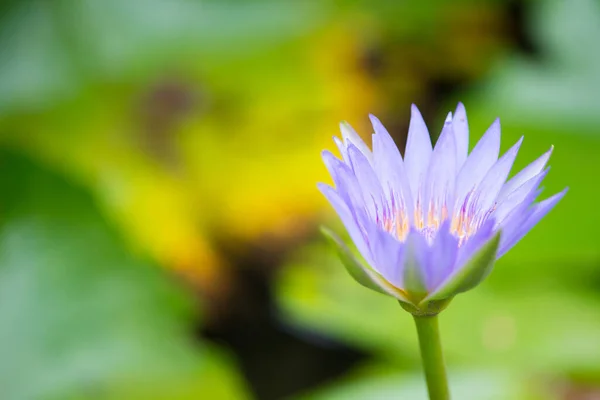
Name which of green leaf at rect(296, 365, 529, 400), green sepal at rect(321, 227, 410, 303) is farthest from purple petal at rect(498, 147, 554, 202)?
green leaf at rect(296, 365, 529, 400)

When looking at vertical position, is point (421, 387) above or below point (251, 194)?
below

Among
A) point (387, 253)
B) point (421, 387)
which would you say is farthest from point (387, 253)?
point (421, 387)

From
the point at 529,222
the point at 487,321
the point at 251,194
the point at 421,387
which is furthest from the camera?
the point at 251,194

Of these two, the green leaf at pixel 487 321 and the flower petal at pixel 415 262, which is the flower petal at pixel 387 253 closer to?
the flower petal at pixel 415 262

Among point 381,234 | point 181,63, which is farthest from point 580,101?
point 381,234

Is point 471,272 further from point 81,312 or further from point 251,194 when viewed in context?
point 251,194

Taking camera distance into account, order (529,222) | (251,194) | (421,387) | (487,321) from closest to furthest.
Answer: (529,222)
(421,387)
(487,321)
(251,194)

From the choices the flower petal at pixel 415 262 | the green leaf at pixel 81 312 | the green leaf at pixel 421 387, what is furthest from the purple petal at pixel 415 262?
the green leaf at pixel 81 312
